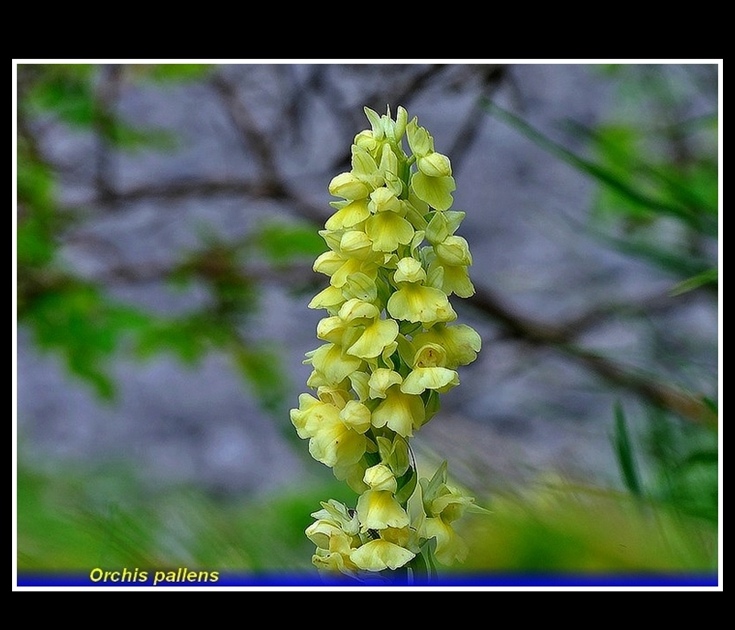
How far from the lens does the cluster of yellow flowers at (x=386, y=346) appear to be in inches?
14.5

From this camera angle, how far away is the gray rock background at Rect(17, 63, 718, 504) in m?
1.03

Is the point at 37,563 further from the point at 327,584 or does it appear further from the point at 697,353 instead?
the point at 697,353

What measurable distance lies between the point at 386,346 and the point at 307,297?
74cm

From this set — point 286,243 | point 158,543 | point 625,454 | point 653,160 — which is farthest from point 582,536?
point 653,160

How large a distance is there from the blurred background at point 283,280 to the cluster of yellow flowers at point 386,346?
8 cm

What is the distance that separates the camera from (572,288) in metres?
1.21

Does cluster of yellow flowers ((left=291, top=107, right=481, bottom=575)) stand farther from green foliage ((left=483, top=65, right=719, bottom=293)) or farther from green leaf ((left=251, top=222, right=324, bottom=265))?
green leaf ((left=251, top=222, right=324, bottom=265))

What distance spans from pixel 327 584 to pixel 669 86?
0.83 meters

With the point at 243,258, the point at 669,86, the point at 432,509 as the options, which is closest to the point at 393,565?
the point at 432,509

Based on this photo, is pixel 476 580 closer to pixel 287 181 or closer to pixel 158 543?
pixel 158 543

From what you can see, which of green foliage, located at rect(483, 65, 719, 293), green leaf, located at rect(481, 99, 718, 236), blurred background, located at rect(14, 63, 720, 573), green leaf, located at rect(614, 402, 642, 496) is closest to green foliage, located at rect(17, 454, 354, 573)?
blurred background, located at rect(14, 63, 720, 573)

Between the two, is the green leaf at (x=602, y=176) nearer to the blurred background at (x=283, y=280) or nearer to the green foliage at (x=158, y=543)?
the blurred background at (x=283, y=280)

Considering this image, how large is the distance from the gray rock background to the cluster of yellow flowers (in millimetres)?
362

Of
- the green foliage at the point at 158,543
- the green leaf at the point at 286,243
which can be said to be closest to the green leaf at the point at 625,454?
the green foliage at the point at 158,543
